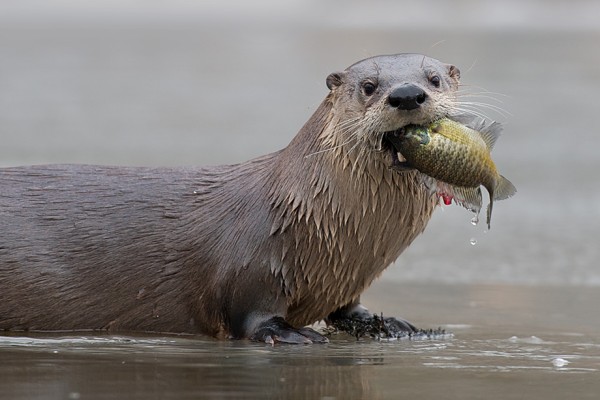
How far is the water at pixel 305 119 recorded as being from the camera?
4.12 metres

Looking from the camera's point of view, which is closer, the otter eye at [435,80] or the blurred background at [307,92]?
the otter eye at [435,80]

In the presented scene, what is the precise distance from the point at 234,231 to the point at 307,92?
6.94 m

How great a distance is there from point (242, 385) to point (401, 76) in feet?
4.61

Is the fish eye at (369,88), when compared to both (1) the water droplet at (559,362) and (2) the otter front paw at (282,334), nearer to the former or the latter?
(2) the otter front paw at (282,334)

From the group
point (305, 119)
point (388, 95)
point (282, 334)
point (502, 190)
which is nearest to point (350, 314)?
point (282, 334)

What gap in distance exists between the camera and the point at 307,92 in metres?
12.0

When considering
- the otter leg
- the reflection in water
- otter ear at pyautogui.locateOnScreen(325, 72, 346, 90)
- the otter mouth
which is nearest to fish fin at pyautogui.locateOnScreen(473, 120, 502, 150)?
the otter mouth

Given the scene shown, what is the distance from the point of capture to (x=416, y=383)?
3967 mm

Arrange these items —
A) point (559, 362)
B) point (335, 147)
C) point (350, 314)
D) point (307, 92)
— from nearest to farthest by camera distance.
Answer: point (559, 362) → point (335, 147) → point (350, 314) → point (307, 92)

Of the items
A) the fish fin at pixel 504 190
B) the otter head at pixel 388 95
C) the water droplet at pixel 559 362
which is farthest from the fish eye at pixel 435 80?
the water droplet at pixel 559 362

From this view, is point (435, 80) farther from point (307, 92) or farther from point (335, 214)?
point (307, 92)

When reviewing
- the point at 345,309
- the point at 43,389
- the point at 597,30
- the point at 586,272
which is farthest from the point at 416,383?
the point at 597,30

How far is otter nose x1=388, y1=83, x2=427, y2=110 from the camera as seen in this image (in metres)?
4.57

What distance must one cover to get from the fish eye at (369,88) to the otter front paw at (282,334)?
853 mm
